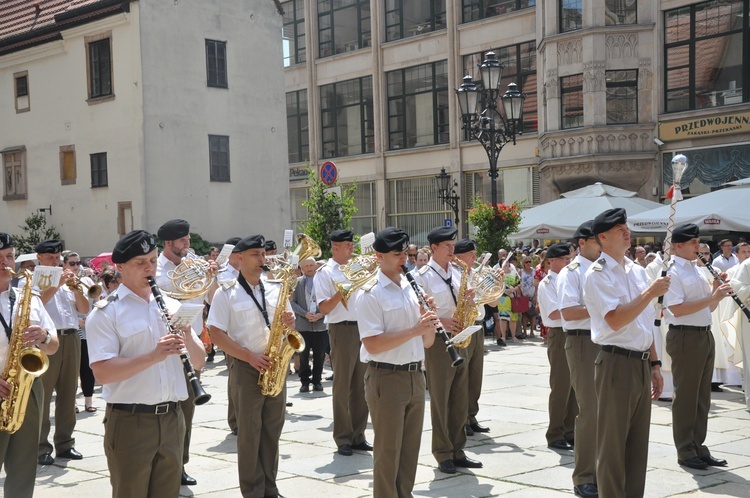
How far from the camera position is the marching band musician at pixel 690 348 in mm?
8672

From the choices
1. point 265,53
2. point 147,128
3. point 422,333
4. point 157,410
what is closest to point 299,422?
point 422,333

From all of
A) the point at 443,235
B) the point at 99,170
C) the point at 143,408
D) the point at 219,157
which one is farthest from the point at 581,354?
the point at 99,170

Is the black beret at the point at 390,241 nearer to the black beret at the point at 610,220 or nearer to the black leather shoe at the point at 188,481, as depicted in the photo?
the black beret at the point at 610,220

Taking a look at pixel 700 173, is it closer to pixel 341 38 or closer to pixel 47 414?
pixel 341 38

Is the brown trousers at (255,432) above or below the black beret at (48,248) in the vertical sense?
below

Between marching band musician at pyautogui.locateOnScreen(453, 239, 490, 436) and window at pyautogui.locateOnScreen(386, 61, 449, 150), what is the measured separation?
95.5 feet

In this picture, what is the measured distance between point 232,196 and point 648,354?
79.6ft

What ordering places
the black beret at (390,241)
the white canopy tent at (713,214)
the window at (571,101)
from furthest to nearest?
the window at (571,101) < the white canopy tent at (713,214) < the black beret at (390,241)

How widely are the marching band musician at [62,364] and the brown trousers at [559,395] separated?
517 centimetres

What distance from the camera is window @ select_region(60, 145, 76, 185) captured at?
30141 mm

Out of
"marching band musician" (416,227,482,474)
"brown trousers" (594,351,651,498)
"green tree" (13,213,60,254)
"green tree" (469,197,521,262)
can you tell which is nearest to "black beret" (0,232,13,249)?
"marching band musician" (416,227,482,474)

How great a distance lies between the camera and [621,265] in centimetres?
705

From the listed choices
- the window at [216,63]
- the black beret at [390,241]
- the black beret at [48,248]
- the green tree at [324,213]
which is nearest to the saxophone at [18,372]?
the black beret at [390,241]

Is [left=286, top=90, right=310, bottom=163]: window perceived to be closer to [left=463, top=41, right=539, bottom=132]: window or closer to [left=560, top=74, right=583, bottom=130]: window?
[left=463, top=41, right=539, bottom=132]: window
